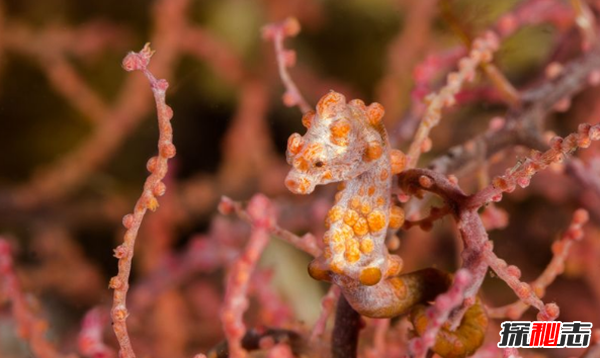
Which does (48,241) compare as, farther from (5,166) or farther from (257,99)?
(257,99)

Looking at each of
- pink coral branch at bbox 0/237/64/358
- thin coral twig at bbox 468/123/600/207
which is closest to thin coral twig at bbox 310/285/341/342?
thin coral twig at bbox 468/123/600/207

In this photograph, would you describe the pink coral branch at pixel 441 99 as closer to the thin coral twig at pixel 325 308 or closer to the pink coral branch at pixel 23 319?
the thin coral twig at pixel 325 308

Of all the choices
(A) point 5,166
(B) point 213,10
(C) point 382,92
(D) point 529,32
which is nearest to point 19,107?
(A) point 5,166

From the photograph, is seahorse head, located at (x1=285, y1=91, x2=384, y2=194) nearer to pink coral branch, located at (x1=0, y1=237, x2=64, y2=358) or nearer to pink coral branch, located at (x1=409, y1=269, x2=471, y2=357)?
pink coral branch, located at (x1=409, y1=269, x2=471, y2=357)

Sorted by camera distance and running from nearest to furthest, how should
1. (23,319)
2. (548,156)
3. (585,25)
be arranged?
(548,156) < (23,319) < (585,25)

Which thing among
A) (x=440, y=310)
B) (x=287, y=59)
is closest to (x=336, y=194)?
(x=440, y=310)

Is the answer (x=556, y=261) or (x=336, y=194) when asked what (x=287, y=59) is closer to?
(x=336, y=194)

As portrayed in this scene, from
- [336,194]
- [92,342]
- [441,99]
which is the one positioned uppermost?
[441,99]
